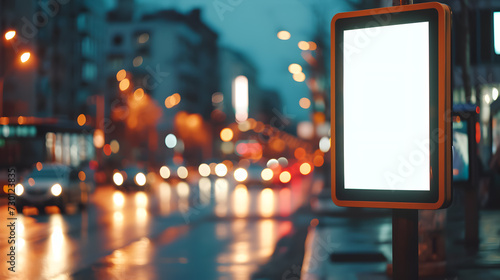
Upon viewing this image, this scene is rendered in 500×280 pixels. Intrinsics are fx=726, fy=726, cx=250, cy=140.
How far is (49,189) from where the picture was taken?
2467 cm

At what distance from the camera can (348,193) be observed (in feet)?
12.5

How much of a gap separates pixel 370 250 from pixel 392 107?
10.5 metres

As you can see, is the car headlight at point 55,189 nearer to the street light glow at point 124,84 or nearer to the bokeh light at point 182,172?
the bokeh light at point 182,172

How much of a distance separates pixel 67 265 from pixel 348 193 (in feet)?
31.2

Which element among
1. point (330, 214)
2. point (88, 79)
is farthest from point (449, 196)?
point (88, 79)

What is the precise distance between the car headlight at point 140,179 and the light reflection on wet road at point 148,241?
39.2 ft

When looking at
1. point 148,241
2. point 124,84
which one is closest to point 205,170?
point 124,84

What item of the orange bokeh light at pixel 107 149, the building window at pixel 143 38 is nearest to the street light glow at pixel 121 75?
the building window at pixel 143 38

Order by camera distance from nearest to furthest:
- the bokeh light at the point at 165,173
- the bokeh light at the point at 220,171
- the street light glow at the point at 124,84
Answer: the bokeh light at the point at 165,173 < the bokeh light at the point at 220,171 < the street light glow at the point at 124,84

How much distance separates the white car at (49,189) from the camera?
24500 mm

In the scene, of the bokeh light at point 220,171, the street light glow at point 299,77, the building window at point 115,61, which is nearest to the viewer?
the street light glow at point 299,77

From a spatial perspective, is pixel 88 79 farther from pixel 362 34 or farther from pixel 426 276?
pixel 362 34

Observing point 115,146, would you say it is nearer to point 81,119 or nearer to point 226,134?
point 81,119

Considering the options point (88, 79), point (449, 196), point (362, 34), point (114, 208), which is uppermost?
point (88, 79)
